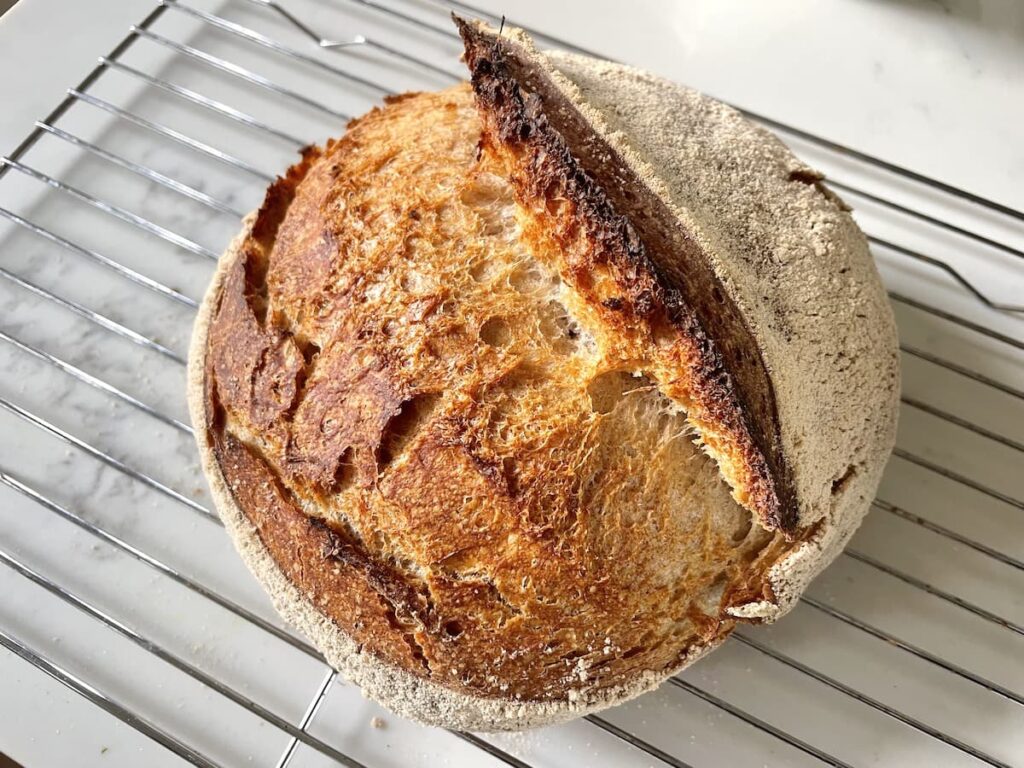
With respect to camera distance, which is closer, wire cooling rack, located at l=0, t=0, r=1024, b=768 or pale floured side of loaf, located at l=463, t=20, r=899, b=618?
pale floured side of loaf, located at l=463, t=20, r=899, b=618

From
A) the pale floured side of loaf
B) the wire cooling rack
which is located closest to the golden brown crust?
the pale floured side of loaf

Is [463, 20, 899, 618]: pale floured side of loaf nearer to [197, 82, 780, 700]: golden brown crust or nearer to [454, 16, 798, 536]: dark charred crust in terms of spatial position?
[454, 16, 798, 536]: dark charred crust

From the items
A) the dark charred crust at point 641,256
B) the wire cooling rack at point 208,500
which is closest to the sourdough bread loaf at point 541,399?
the dark charred crust at point 641,256

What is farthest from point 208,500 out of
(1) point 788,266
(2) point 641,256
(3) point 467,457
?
(1) point 788,266

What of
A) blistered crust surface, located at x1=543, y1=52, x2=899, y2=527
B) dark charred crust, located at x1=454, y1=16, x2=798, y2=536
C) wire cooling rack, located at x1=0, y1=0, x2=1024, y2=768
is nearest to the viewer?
dark charred crust, located at x1=454, y1=16, x2=798, y2=536

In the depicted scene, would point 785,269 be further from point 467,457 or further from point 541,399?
point 467,457

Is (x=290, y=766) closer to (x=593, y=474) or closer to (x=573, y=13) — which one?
(x=593, y=474)

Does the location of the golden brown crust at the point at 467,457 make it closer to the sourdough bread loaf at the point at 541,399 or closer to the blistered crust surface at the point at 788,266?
the sourdough bread loaf at the point at 541,399

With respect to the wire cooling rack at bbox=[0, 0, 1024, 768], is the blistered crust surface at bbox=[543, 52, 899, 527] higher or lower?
higher
